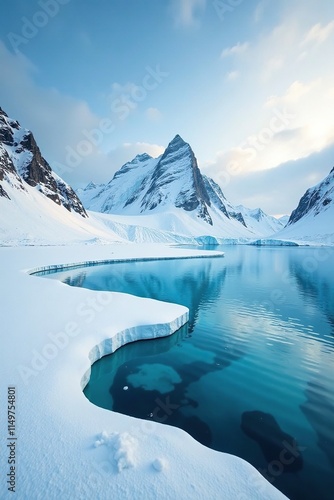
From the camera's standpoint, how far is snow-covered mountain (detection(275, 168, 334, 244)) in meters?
110

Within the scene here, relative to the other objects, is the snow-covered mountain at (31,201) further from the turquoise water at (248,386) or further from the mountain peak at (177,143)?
the mountain peak at (177,143)

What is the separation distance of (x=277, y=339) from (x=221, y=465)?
831 centimetres

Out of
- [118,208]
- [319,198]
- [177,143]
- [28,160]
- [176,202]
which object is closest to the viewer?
[28,160]

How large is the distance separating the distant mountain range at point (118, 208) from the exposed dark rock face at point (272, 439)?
4731cm

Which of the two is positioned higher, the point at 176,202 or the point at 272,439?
the point at 176,202

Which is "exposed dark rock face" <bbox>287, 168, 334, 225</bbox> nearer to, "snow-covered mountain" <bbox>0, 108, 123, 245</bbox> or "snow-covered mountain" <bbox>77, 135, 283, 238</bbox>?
"snow-covered mountain" <bbox>77, 135, 283, 238</bbox>

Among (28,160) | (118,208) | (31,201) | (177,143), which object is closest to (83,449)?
(31,201)

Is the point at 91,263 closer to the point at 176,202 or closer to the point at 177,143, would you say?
the point at 176,202

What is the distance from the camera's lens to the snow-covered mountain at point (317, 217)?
110169 mm

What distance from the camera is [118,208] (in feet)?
618

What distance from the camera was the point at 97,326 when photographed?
9359mm

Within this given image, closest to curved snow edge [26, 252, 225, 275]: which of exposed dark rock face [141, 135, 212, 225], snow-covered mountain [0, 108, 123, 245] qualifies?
snow-covered mountain [0, 108, 123, 245]

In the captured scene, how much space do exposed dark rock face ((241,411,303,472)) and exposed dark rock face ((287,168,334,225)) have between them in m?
153

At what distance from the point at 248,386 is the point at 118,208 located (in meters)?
189
